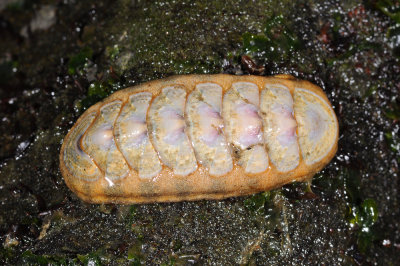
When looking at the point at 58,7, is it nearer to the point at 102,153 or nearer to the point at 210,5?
the point at 210,5

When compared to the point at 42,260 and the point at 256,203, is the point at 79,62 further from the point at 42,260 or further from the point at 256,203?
the point at 256,203

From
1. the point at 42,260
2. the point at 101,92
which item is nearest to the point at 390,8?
the point at 101,92

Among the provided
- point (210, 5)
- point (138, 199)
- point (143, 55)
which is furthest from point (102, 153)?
point (210, 5)

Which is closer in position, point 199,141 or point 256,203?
point 199,141

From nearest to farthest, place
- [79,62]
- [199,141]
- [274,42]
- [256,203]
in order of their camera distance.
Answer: [199,141] → [256,203] → [274,42] → [79,62]

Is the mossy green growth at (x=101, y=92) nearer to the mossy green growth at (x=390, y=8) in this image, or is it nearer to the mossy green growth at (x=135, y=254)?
the mossy green growth at (x=135, y=254)

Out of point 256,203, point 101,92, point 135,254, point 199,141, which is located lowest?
point 135,254

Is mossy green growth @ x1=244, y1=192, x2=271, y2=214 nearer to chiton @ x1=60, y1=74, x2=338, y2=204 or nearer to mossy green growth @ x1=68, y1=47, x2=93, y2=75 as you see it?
chiton @ x1=60, y1=74, x2=338, y2=204

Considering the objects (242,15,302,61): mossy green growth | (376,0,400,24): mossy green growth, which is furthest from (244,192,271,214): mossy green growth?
(376,0,400,24): mossy green growth

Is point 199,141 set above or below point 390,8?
below
